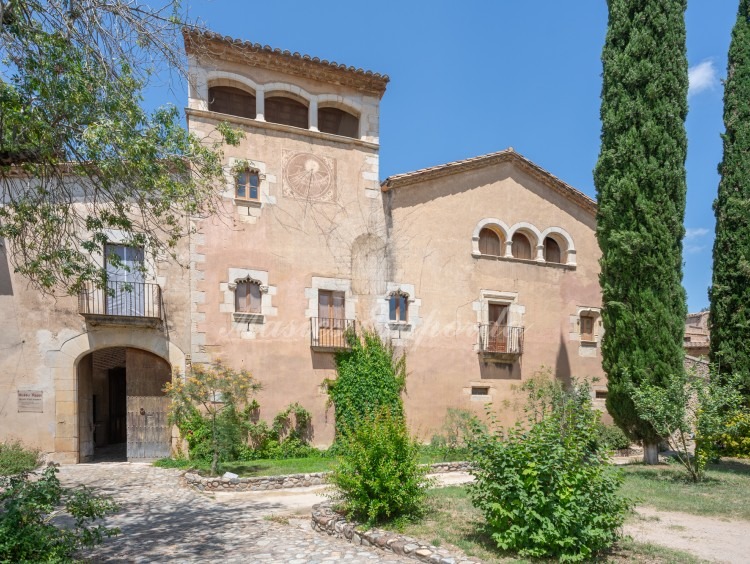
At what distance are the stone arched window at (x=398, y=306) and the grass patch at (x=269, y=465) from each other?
13.0 feet

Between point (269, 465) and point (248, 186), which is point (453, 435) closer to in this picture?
point (269, 465)

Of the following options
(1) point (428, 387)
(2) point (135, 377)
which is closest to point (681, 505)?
(1) point (428, 387)

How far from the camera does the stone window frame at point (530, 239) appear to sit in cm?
1715

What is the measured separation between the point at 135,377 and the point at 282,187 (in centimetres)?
636

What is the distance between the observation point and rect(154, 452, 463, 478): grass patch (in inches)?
466

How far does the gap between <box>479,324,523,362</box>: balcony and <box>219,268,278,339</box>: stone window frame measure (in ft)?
21.4

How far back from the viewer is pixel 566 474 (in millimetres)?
5988

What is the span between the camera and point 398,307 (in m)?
16.0

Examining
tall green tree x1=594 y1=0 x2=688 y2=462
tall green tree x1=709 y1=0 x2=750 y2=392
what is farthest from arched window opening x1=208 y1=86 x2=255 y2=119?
tall green tree x1=709 y1=0 x2=750 y2=392

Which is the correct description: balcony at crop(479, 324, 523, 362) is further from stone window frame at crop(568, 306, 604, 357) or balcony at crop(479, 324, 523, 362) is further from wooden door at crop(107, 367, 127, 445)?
wooden door at crop(107, 367, 127, 445)

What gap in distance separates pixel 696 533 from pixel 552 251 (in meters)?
12.5

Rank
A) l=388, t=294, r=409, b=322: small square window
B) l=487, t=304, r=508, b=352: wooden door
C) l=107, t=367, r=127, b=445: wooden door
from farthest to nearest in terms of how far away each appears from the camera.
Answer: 1. l=107, t=367, r=127, b=445: wooden door
2. l=487, t=304, r=508, b=352: wooden door
3. l=388, t=294, r=409, b=322: small square window

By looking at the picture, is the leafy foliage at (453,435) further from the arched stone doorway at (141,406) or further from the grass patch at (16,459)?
the grass patch at (16,459)

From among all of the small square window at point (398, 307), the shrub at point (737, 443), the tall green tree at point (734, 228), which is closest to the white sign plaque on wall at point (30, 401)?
the small square window at point (398, 307)
